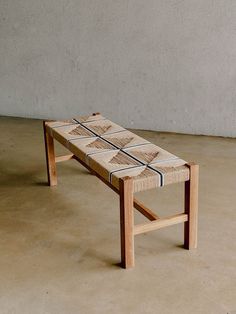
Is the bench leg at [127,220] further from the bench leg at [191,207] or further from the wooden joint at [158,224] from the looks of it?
the bench leg at [191,207]

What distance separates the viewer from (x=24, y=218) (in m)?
2.65

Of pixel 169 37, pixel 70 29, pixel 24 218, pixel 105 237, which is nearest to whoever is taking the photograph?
pixel 105 237

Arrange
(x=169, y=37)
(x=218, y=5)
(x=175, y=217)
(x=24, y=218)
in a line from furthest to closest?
(x=169, y=37), (x=218, y=5), (x=24, y=218), (x=175, y=217)

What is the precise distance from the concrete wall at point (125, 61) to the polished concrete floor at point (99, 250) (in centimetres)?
68

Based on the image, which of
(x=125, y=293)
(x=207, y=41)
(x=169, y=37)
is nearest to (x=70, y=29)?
(x=169, y=37)

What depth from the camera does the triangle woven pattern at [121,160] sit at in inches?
88.6

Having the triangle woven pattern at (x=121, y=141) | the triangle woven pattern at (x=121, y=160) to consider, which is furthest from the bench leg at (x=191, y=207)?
the triangle woven pattern at (x=121, y=141)

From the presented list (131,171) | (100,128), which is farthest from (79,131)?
(131,171)

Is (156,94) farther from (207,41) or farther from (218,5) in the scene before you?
(218,5)

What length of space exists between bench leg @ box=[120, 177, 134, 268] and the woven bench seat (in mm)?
48

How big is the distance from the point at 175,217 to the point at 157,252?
0.21 meters

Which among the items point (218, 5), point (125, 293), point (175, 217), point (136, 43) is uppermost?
point (218, 5)

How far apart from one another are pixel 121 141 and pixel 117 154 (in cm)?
20

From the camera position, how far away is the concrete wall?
12.1 ft
